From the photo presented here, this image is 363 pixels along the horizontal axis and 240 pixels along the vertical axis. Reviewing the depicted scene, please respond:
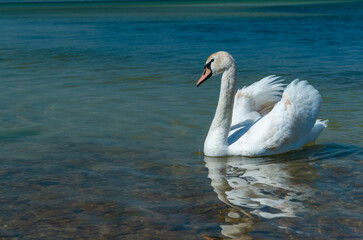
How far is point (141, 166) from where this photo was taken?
7395mm

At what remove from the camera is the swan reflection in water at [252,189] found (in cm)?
557

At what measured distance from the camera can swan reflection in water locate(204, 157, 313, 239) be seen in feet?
18.3

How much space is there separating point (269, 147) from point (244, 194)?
1500mm

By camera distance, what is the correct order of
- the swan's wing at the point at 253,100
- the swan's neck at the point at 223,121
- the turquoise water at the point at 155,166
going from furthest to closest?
the swan's wing at the point at 253,100
the swan's neck at the point at 223,121
the turquoise water at the point at 155,166

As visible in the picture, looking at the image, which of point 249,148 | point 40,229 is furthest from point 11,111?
point 40,229

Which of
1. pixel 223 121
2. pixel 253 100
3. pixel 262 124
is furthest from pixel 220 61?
pixel 253 100

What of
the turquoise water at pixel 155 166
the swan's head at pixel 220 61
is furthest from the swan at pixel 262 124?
the turquoise water at pixel 155 166

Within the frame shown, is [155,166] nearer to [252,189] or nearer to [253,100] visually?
[252,189]

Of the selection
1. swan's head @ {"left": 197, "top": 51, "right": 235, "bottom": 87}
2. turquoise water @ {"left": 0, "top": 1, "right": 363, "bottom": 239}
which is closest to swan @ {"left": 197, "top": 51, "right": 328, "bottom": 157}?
swan's head @ {"left": 197, "top": 51, "right": 235, "bottom": 87}

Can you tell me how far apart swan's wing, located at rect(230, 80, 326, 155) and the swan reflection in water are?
18 cm

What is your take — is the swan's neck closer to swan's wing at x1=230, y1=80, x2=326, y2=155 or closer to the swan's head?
the swan's head

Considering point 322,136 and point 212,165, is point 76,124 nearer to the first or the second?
point 212,165

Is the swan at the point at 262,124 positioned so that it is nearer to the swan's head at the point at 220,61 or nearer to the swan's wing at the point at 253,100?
the swan's head at the point at 220,61

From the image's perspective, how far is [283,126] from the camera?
7.57 meters
